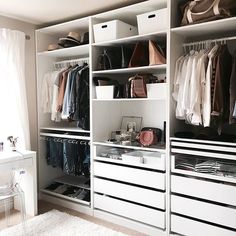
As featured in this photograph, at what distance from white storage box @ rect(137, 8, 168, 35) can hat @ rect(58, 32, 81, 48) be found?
884mm

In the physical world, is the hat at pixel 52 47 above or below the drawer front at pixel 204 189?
above

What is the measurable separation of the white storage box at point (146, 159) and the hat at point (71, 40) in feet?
4.74

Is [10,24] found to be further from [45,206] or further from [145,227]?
[145,227]

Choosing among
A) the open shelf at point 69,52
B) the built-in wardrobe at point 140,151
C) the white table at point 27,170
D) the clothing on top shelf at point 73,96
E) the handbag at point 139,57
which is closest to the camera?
the built-in wardrobe at point 140,151

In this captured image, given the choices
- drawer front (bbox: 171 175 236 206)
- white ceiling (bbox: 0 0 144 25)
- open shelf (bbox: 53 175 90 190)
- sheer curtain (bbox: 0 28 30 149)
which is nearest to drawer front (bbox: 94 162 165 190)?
drawer front (bbox: 171 175 236 206)

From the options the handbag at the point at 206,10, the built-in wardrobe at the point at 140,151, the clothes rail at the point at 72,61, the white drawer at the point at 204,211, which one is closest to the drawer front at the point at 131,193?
the built-in wardrobe at the point at 140,151

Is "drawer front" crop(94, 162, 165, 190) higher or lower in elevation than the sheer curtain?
lower

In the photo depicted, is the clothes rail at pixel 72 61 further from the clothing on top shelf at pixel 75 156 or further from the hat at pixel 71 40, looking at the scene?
the clothing on top shelf at pixel 75 156

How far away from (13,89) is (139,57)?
1.52m

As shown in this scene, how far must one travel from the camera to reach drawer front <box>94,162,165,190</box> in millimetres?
2510

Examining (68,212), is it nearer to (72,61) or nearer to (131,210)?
(131,210)

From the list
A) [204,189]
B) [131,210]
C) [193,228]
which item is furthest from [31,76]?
[193,228]

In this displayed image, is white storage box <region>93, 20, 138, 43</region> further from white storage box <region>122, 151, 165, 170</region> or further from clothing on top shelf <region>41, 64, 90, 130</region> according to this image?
white storage box <region>122, 151, 165, 170</region>

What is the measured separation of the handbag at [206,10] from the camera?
84.0 inches
